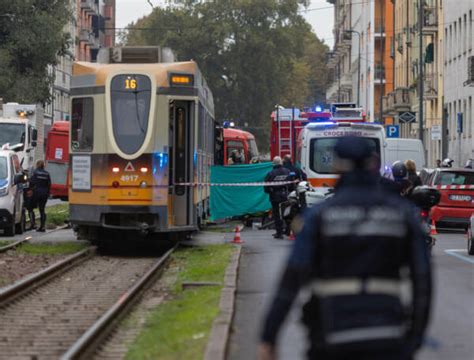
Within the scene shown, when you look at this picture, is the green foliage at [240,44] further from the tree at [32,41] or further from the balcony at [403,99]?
the tree at [32,41]

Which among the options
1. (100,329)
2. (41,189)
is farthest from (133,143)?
(100,329)

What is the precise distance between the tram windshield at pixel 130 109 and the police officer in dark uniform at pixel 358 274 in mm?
17981

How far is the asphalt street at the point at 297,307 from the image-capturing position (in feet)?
38.3

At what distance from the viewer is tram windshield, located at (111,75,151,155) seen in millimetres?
24109

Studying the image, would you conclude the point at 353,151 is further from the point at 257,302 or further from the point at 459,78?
the point at 459,78

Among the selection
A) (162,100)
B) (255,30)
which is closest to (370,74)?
(255,30)

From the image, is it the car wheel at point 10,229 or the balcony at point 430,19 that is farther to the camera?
the balcony at point 430,19

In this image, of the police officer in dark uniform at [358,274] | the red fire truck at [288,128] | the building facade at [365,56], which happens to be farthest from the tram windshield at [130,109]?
the building facade at [365,56]

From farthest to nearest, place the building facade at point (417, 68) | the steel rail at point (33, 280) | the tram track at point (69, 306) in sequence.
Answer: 1. the building facade at point (417, 68)
2. the steel rail at point (33, 280)
3. the tram track at point (69, 306)

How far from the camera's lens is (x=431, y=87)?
7125 cm

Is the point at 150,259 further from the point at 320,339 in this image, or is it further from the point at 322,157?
the point at 320,339

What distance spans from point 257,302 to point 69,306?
220cm

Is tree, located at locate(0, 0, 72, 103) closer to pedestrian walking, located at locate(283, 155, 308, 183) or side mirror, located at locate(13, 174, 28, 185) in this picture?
side mirror, located at locate(13, 174, 28, 185)

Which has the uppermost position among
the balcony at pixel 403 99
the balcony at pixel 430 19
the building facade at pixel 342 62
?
the building facade at pixel 342 62
